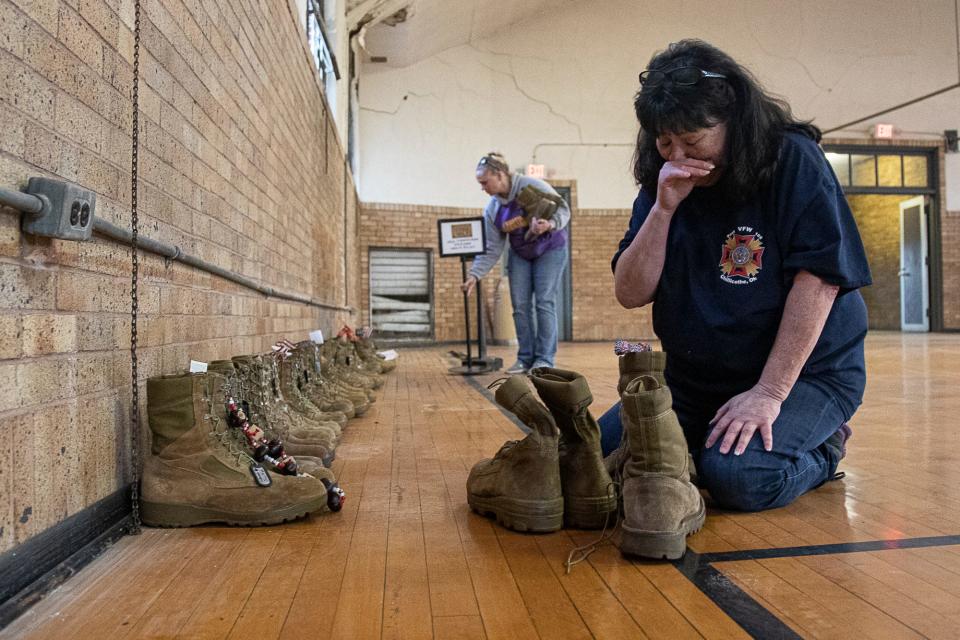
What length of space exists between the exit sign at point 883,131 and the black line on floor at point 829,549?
13.3 m

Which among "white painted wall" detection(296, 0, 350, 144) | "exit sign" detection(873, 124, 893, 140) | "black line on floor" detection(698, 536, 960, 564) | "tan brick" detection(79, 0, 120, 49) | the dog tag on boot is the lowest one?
"black line on floor" detection(698, 536, 960, 564)

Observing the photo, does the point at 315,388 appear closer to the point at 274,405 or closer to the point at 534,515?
the point at 274,405

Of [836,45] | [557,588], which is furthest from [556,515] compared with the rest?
[836,45]

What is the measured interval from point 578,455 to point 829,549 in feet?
1.81

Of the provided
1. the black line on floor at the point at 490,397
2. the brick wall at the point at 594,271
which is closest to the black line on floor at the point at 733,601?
Answer: the black line on floor at the point at 490,397

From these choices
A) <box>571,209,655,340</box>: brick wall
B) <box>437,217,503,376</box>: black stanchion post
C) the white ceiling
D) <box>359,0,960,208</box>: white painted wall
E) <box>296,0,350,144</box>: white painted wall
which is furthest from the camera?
<box>571,209,655,340</box>: brick wall

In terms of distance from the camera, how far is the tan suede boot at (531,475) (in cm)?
148

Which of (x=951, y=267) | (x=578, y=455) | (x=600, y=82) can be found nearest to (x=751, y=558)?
(x=578, y=455)

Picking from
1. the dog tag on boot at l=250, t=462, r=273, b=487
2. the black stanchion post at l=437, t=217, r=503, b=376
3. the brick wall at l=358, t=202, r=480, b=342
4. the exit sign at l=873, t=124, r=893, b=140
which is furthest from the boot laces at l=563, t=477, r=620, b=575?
the exit sign at l=873, t=124, r=893, b=140

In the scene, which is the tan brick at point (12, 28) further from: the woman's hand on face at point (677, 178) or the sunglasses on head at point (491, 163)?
the sunglasses on head at point (491, 163)

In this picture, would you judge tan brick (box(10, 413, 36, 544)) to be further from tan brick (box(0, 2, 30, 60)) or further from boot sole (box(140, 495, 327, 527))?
tan brick (box(0, 2, 30, 60))

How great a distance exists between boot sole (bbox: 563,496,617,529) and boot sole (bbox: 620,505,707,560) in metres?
0.19

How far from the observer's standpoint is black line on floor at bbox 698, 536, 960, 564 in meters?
1.32

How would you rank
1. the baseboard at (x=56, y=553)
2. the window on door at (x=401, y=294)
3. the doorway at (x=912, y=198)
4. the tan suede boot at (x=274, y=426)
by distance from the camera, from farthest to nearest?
the doorway at (x=912, y=198) < the window on door at (x=401, y=294) < the tan suede boot at (x=274, y=426) < the baseboard at (x=56, y=553)
